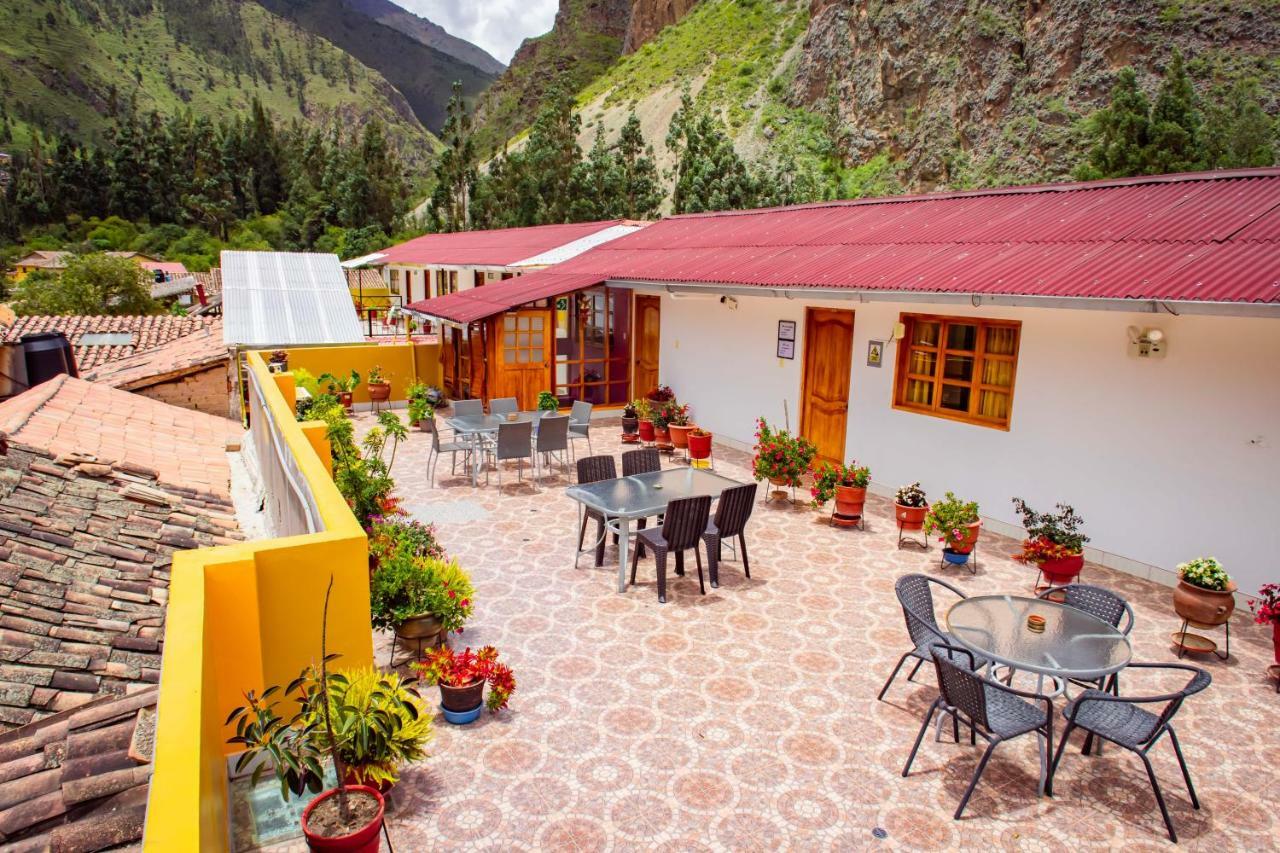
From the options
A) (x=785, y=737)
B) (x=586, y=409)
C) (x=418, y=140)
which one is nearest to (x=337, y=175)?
(x=586, y=409)

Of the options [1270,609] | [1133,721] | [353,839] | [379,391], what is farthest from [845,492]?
[379,391]

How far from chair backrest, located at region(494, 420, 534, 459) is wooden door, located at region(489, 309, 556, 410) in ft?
13.9

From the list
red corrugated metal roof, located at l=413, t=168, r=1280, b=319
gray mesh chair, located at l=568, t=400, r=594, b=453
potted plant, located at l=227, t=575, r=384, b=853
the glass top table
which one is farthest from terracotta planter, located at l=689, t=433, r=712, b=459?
potted plant, located at l=227, t=575, r=384, b=853

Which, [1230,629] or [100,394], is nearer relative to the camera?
[1230,629]

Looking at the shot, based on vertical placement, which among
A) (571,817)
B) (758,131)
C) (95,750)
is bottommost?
(571,817)

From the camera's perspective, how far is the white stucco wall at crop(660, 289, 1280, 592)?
6.85 metres

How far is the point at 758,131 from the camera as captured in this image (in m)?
55.7

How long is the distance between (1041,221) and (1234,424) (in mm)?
3848

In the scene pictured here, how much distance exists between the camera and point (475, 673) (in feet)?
16.6

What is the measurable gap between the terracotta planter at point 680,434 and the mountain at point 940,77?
32.1 m

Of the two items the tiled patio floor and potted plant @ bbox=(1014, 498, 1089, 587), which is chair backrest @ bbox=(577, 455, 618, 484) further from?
potted plant @ bbox=(1014, 498, 1089, 587)

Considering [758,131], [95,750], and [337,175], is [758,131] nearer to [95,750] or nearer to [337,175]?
[337,175]

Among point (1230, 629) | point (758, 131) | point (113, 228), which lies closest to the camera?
point (1230, 629)

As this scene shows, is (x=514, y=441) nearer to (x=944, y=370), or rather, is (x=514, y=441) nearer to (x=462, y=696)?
(x=462, y=696)
